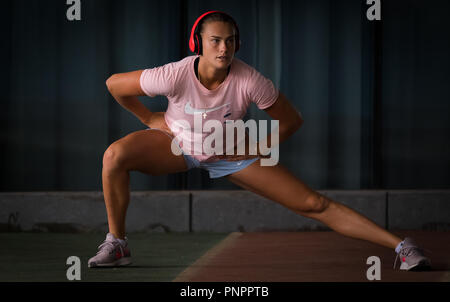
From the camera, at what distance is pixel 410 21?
24.6 ft

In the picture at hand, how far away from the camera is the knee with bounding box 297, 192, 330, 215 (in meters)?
4.47

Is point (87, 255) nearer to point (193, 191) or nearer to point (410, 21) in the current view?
point (193, 191)

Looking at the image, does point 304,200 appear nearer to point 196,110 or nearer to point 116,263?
point 196,110

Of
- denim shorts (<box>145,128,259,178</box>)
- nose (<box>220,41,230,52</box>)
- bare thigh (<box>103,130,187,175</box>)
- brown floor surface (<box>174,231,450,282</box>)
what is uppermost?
nose (<box>220,41,230,52</box>)

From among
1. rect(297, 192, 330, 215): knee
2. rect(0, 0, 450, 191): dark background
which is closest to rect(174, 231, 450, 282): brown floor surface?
rect(297, 192, 330, 215): knee

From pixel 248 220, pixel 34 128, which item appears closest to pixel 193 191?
pixel 248 220

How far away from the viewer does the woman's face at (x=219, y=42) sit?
4.16 metres

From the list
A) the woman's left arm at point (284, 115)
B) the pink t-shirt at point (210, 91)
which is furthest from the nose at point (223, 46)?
the woman's left arm at point (284, 115)

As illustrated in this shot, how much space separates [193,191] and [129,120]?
105 centimetres

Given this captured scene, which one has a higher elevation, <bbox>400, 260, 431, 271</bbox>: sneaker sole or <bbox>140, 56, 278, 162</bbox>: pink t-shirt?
<bbox>140, 56, 278, 162</bbox>: pink t-shirt

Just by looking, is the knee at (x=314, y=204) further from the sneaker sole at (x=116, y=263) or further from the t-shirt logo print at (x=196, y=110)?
the sneaker sole at (x=116, y=263)

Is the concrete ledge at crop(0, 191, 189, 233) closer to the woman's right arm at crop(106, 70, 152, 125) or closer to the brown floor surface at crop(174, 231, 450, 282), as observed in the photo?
the brown floor surface at crop(174, 231, 450, 282)

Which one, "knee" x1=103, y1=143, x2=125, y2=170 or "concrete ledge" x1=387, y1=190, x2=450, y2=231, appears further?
"concrete ledge" x1=387, y1=190, x2=450, y2=231

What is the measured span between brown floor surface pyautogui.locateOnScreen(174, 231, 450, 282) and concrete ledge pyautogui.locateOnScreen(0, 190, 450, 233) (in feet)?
0.64
